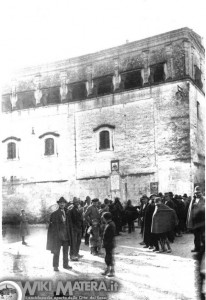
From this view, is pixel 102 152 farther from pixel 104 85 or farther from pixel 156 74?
pixel 156 74

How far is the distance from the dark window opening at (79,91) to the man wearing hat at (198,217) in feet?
10.3

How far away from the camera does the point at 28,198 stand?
752 cm

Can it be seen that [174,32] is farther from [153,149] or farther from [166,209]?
[166,209]

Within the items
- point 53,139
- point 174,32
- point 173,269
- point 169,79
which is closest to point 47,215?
point 53,139

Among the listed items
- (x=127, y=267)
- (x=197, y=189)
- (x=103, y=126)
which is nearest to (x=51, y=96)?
(x=103, y=126)

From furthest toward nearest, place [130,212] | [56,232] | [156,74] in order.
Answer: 1. [130,212]
2. [156,74]
3. [56,232]

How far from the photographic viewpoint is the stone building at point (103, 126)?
6.83 meters

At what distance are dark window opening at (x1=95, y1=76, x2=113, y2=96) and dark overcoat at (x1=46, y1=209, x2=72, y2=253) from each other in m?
2.70

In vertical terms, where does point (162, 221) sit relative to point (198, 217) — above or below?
below

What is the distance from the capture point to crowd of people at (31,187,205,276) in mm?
5953

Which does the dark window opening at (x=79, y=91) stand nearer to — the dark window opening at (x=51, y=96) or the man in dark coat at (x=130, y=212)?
the dark window opening at (x=51, y=96)

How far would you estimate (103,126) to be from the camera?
7.40 metres

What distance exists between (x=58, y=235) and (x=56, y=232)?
2.7 inches

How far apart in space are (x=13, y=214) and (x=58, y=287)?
2075 mm
